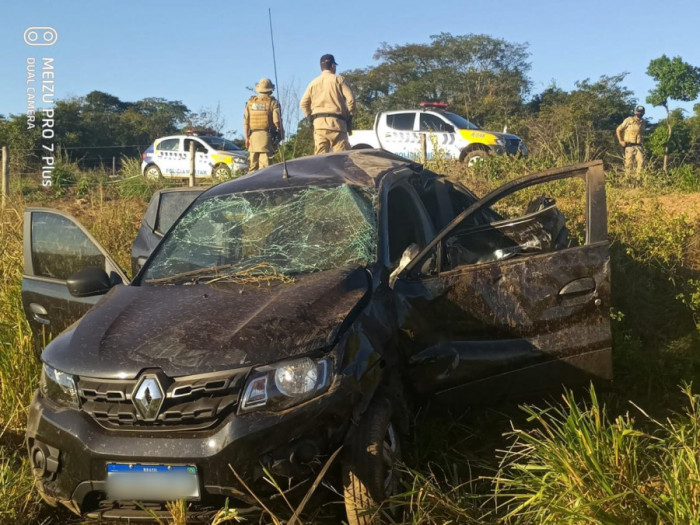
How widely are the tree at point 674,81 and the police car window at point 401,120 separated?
72.3 feet

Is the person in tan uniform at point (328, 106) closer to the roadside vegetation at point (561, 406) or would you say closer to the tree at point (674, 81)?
the roadside vegetation at point (561, 406)

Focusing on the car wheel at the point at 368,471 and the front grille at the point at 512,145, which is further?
the front grille at the point at 512,145

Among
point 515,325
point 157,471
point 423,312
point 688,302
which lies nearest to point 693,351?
point 688,302

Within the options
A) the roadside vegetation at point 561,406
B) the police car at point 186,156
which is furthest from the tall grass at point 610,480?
the police car at point 186,156

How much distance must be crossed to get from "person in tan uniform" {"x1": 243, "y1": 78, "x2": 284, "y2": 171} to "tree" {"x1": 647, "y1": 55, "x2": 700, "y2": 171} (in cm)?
2746

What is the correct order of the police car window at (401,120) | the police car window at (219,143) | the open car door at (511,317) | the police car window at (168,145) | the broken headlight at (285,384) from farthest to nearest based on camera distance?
the police car window at (219,143)
the police car window at (168,145)
the police car window at (401,120)
the open car door at (511,317)
the broken headlight at (285,384)

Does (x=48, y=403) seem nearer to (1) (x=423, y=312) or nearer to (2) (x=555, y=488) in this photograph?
(1) (x=423, y=312)

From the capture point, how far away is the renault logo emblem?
269cm

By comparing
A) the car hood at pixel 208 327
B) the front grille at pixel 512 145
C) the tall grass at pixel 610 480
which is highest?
the front grille at pixel 512 145

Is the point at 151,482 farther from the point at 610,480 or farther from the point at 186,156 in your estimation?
the point at 186,156

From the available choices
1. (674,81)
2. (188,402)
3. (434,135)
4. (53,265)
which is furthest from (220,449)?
(674,81)

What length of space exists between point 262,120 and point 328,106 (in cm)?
122

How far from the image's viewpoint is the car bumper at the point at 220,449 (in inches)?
102

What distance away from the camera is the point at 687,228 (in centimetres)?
725
